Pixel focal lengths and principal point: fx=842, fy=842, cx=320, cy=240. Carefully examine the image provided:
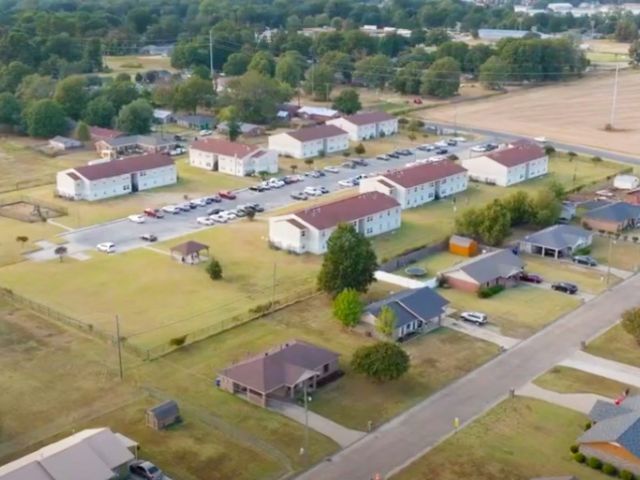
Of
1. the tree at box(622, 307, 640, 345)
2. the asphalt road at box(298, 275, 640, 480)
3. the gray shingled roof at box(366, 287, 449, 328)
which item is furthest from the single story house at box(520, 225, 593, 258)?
the tree at box(622, 307, 640, 345)

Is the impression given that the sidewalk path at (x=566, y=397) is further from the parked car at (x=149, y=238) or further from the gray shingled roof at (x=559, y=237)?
the parked car at (x=149, y=238)

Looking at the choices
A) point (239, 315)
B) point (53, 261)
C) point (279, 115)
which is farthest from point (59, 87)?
point (239, 315)

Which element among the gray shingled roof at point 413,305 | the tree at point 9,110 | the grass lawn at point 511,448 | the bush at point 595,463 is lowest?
the grass lawn at point 511,448

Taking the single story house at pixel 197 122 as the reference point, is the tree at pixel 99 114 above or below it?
above

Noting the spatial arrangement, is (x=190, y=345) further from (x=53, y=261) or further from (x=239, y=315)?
(x=53, y=261)

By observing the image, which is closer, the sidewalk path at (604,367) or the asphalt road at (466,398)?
the asphalt road at (466,398)

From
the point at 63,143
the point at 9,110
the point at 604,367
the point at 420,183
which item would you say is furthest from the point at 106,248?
the point at 9,110

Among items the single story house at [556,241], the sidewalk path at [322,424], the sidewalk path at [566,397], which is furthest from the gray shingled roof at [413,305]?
the single story house at [556,241]

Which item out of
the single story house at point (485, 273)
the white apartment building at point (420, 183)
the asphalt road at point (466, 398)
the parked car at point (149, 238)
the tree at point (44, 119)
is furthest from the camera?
the tree at point (44, 119)

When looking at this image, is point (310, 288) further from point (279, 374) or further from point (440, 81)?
point (440, 81)
